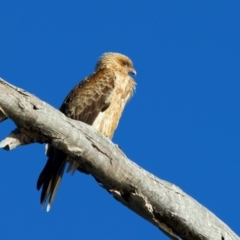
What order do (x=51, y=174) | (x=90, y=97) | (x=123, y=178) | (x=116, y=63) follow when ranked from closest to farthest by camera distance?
1. (x=123, y=178)
2. (x=51, y=174)
3. (x=90, y=97)
4. (x=116, y=63)

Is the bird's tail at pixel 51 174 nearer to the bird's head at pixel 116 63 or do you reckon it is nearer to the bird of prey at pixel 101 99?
the bird of prey at pixel 101 99

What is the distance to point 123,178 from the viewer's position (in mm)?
5602

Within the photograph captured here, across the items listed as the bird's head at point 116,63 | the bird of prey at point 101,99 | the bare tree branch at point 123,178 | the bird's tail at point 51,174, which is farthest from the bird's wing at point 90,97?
the bare tree branch at point 123,178

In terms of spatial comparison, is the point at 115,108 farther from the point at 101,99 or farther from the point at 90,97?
the point at 90,97

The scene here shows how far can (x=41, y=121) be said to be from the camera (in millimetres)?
5223

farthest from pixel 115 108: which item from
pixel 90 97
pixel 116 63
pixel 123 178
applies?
pixel 123 178

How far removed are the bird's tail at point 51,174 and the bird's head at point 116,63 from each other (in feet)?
8.14

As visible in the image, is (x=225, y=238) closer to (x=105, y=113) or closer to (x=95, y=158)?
(x=95, y=158)

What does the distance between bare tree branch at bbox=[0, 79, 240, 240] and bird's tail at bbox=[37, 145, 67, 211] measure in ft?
6.46

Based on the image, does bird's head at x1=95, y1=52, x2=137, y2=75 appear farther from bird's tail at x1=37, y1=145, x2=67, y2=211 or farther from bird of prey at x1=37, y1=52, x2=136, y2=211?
bird's tail at x1=37, y1=145, x2=67, y2=211

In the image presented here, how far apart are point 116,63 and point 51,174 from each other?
9.96ft

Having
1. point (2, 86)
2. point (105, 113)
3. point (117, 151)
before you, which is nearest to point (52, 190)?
point (105, 113)

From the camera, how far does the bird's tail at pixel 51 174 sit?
25.1 ft

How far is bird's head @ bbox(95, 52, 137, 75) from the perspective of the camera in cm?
1037
